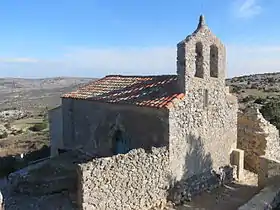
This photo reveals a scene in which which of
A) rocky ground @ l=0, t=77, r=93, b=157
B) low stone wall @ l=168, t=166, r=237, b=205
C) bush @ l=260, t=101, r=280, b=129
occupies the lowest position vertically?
rocky ground @ l=0, t=77, r=93, b=157

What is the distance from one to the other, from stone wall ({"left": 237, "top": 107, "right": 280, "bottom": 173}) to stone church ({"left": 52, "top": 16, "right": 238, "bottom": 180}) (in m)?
1.70

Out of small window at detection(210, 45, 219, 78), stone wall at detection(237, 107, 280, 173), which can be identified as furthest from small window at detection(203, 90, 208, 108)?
stone wall at detection(237, 107, 280, 173)

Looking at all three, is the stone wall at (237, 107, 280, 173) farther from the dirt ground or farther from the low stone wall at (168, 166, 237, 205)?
the low stone wall at (168, 166, 237, 205)

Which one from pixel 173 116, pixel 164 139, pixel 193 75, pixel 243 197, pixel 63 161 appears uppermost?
pixel 193 75

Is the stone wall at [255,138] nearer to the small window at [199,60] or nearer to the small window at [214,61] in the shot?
the small window at [214,61]

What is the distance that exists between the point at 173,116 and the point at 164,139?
34.7 inches

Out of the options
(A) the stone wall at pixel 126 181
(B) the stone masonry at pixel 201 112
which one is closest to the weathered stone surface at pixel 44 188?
(A) the stone wall at pixel 126 181

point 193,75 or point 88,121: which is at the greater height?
point 193,75

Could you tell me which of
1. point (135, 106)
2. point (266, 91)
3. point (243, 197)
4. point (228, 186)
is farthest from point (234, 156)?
point (266, 91)

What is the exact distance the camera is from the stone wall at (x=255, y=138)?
16.6m

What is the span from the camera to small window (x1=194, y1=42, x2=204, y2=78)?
13688 millimetres

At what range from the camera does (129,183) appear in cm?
1136

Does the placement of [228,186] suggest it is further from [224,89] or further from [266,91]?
[266,91]

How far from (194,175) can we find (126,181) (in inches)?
142
